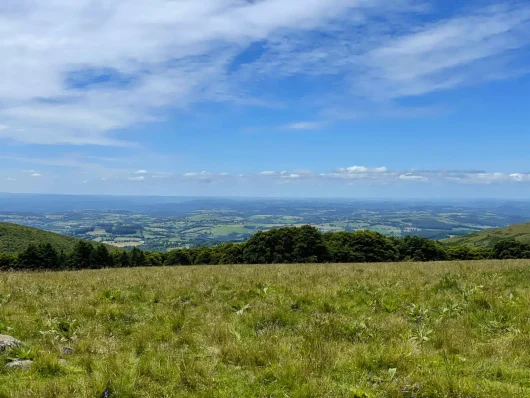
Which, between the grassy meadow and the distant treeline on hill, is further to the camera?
the distant treeline on hill

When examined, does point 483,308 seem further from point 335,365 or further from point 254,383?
point 254,383

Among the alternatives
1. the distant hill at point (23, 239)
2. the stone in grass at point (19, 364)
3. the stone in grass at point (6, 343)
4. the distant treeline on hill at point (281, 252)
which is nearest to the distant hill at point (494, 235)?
the distant treeline on hill at point (281, 252)

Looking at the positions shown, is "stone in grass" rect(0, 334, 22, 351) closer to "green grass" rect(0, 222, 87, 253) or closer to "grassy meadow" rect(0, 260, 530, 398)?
"grassy meadow" rect(0, 260, 530, 398)

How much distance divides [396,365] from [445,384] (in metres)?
0.95

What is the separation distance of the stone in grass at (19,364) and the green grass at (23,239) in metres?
96.8

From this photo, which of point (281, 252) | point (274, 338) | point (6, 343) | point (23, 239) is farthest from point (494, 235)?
point (6, 343)

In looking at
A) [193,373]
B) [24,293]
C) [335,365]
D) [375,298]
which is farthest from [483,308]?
[24,293]

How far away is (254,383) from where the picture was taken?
5465 millimetres

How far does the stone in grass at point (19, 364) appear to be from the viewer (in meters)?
5.93

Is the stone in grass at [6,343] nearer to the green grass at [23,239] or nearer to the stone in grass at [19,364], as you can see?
the stone in grass at [19,364]

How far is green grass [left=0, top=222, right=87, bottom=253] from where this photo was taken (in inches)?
3457

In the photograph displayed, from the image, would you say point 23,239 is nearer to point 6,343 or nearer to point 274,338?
point 6,343

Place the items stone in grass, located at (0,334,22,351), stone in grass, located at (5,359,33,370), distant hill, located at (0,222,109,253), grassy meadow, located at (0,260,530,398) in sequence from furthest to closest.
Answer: distant hill, located at (0,222,109,253)
stone in grass, located at (0,334,22,351)
stone in grass, located at (5,359,33,370)
grassy meadow, located at (0,260,530,398)

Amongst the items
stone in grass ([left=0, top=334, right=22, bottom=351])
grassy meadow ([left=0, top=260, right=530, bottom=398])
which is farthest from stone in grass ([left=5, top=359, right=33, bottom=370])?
stone in grass ([left=0, top=334, right=22, bottom=351])
